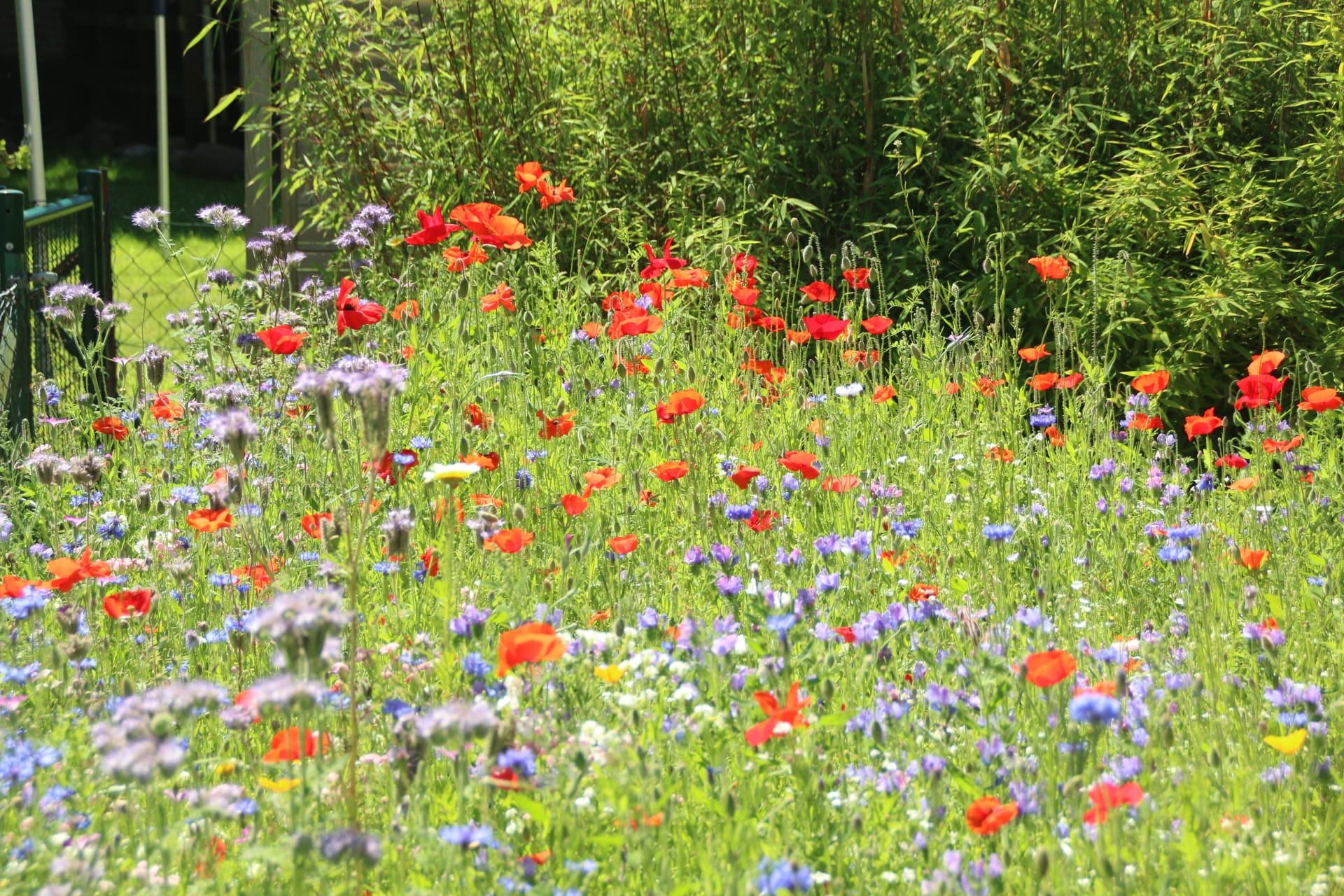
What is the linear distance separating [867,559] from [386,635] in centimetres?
80

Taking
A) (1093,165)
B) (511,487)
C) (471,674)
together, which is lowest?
(511,487)

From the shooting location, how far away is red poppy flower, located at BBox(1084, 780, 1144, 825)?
1.21m

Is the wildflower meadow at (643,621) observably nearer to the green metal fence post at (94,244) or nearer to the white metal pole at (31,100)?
the green metal fence post at (94,244)

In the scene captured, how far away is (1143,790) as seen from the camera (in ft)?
4.49

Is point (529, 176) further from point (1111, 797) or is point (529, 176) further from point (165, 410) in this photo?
point (1111, 797)

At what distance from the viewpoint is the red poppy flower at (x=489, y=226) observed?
108 inches

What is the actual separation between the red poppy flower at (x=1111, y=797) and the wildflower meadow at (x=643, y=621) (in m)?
0.02

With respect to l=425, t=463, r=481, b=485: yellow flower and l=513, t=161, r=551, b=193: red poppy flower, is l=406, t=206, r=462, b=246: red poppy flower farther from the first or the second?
l=425, t=463, r=481, b=485: yellow flower

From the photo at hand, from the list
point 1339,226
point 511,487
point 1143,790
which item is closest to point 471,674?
point 1143,790

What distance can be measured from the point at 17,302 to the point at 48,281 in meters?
0.09

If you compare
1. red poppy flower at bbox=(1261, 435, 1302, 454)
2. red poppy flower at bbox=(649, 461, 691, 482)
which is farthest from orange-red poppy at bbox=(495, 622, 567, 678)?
red poppy flower at bbox=(1261, 435, 1302, 454)

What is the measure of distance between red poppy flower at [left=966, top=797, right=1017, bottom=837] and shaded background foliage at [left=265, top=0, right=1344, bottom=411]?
2.57 m

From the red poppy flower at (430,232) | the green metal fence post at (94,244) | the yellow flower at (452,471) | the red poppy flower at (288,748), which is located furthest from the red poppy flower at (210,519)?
the green metal fence post at (94,244)

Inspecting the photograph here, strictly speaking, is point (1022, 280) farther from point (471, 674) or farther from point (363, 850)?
point (363, 850)
